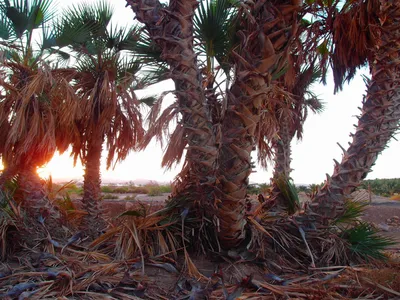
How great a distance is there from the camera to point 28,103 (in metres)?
6.41

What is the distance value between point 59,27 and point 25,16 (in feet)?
2.47

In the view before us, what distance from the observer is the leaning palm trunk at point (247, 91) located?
3.50 m

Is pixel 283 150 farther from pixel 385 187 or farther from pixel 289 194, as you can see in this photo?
pixel 385 187

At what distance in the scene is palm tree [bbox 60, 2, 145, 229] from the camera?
26.4ft

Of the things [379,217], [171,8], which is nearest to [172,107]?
[171,8]

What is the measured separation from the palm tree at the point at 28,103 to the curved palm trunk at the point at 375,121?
448cm

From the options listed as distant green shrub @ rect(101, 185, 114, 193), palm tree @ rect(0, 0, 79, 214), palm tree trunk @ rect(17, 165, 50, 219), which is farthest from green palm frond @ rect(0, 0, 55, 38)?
distant green shrub @ rect(101, 185, 114, 193)

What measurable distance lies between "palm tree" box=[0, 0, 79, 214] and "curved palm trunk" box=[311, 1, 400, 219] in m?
4.48

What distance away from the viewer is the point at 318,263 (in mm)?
4559

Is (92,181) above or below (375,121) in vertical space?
below

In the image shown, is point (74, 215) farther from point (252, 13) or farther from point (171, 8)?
point (252, 13)

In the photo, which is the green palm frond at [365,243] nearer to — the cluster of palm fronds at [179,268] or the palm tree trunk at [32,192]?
the cluster of palm fronds at [179,268]

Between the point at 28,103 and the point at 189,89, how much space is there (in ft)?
11.6

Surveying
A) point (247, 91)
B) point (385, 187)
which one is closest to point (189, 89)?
point (247, 91)
